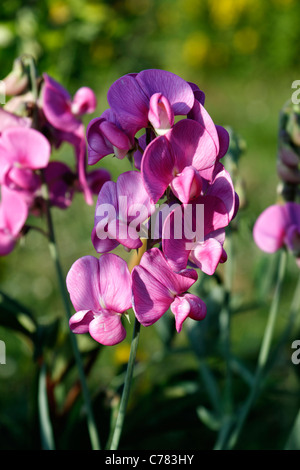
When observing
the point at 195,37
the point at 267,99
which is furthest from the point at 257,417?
the point at 195,37

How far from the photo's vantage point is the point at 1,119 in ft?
2.45

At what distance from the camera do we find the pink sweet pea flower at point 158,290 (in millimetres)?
575

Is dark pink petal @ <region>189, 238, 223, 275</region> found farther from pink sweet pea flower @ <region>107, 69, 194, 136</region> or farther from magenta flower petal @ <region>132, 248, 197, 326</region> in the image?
pink sweet pea flower @ <region>107, 69, 194, 136</region>

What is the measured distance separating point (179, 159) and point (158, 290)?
15 centimetres

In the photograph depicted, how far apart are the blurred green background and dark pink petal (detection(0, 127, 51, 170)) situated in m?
0.15

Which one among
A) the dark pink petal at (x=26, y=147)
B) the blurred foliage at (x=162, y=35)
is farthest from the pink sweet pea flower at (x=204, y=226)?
the blurred foliage at (x=162, y=35)

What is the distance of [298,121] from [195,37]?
282 cm

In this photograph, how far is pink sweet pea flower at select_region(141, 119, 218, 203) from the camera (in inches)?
21.8

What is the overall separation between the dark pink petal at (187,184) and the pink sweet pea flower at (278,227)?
22 centimetres

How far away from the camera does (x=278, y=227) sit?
29.9 inches

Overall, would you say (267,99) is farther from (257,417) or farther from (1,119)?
(1,119)

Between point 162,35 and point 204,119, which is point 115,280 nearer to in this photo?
point 204,119

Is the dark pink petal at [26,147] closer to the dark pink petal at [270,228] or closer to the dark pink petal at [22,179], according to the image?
the dark pink petal at [22,179]

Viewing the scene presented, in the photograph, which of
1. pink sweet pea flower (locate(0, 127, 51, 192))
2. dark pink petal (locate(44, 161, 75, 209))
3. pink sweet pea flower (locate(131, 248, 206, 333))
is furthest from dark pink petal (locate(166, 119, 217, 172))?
dark pink petal (locate(44, 161, 75, 209))
